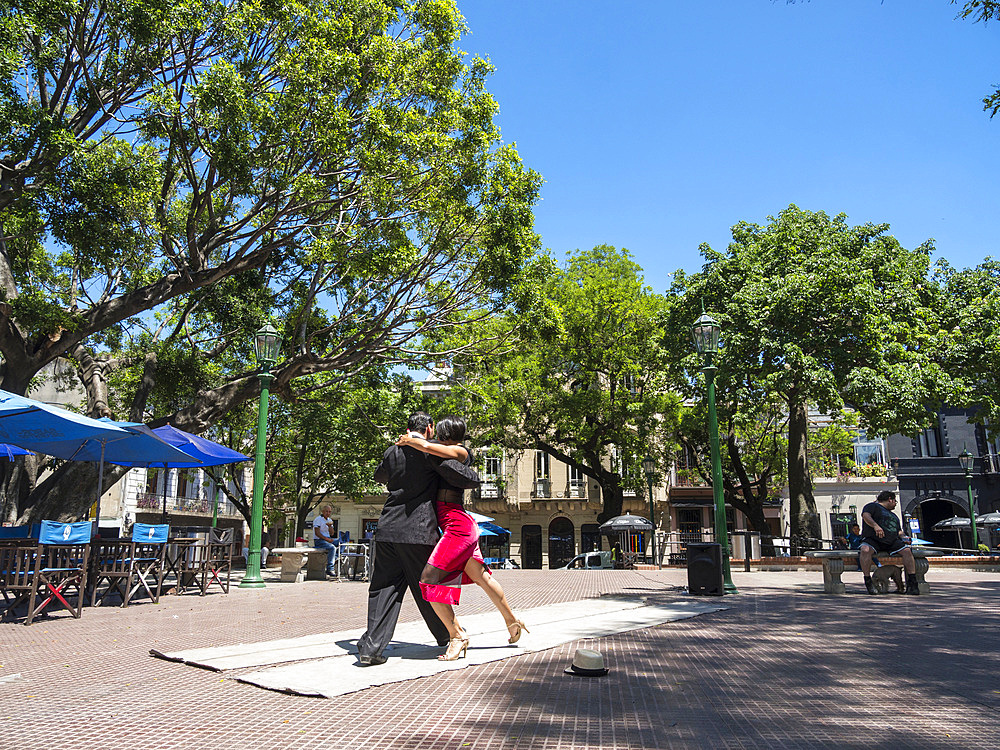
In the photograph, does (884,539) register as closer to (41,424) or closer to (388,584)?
(388,584)

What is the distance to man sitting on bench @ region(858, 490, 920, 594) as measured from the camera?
34.2ft

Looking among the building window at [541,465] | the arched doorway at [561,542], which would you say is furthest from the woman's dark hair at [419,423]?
the building window at [541,465]

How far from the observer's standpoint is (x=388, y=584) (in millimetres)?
4613

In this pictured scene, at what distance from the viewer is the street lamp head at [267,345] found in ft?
44.1

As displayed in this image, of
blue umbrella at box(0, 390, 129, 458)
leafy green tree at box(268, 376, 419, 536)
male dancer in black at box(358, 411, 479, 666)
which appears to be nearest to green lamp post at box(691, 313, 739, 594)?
male dancer in black at box(358, 411, 479, 666)

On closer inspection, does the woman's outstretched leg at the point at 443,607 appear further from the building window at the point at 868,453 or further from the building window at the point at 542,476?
the building window at the point at 868,453

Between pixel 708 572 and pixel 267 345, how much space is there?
9049 mm

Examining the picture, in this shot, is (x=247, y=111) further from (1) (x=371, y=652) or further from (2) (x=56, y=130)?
(1) (x=371, y=652)

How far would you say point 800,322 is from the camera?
21.5 metres

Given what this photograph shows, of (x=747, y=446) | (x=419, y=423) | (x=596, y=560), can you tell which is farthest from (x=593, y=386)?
(x=419, y=423)

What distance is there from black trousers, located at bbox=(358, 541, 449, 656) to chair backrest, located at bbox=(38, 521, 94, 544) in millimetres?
5133

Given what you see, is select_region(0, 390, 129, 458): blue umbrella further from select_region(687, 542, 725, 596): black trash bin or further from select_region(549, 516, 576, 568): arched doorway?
select_region(549, 516, 576, 568): arched doorway

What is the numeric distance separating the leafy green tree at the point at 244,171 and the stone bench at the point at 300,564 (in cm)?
344

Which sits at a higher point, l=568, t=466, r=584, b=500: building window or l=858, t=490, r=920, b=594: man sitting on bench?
l=568, t=466, r=584, b=500: building window
